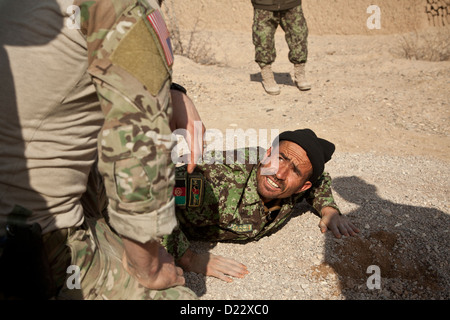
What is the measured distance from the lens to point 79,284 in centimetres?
139

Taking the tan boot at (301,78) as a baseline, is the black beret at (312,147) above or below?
below

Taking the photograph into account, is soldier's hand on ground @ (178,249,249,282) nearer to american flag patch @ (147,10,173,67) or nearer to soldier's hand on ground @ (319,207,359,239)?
soldier's hand on ground @ (319,207,359,239)

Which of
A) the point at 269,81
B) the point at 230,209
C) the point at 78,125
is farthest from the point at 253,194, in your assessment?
the point at 269,81

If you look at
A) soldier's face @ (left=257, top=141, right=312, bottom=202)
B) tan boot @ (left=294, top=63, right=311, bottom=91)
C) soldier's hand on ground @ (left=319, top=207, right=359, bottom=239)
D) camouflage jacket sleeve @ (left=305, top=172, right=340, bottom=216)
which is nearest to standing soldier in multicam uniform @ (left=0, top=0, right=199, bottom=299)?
soldier's face @ (left=257, top=141, right=312, bottom=202)

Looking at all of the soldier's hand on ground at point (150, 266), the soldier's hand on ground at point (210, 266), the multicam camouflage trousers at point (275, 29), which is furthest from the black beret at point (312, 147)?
the multicam camouflage trousers at point (275, 29)

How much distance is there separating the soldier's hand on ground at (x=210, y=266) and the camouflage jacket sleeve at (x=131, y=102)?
3.62 feet

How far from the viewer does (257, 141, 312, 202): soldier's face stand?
236cm

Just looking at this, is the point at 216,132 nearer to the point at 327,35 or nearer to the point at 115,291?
the point at 115,291

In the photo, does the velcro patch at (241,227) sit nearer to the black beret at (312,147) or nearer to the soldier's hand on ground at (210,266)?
the soldier's hand on ground at (210,266)

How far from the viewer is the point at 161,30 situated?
1058 millimetres

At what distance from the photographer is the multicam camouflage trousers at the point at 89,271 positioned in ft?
4.41

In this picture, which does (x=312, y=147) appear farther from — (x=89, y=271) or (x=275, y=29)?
(x=275, y=29)

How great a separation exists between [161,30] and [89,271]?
92 cm

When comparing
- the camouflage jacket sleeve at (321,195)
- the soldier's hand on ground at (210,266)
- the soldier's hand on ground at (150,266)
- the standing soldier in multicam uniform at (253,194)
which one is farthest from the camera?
the camouflage jacket sleeve at (321,195)
